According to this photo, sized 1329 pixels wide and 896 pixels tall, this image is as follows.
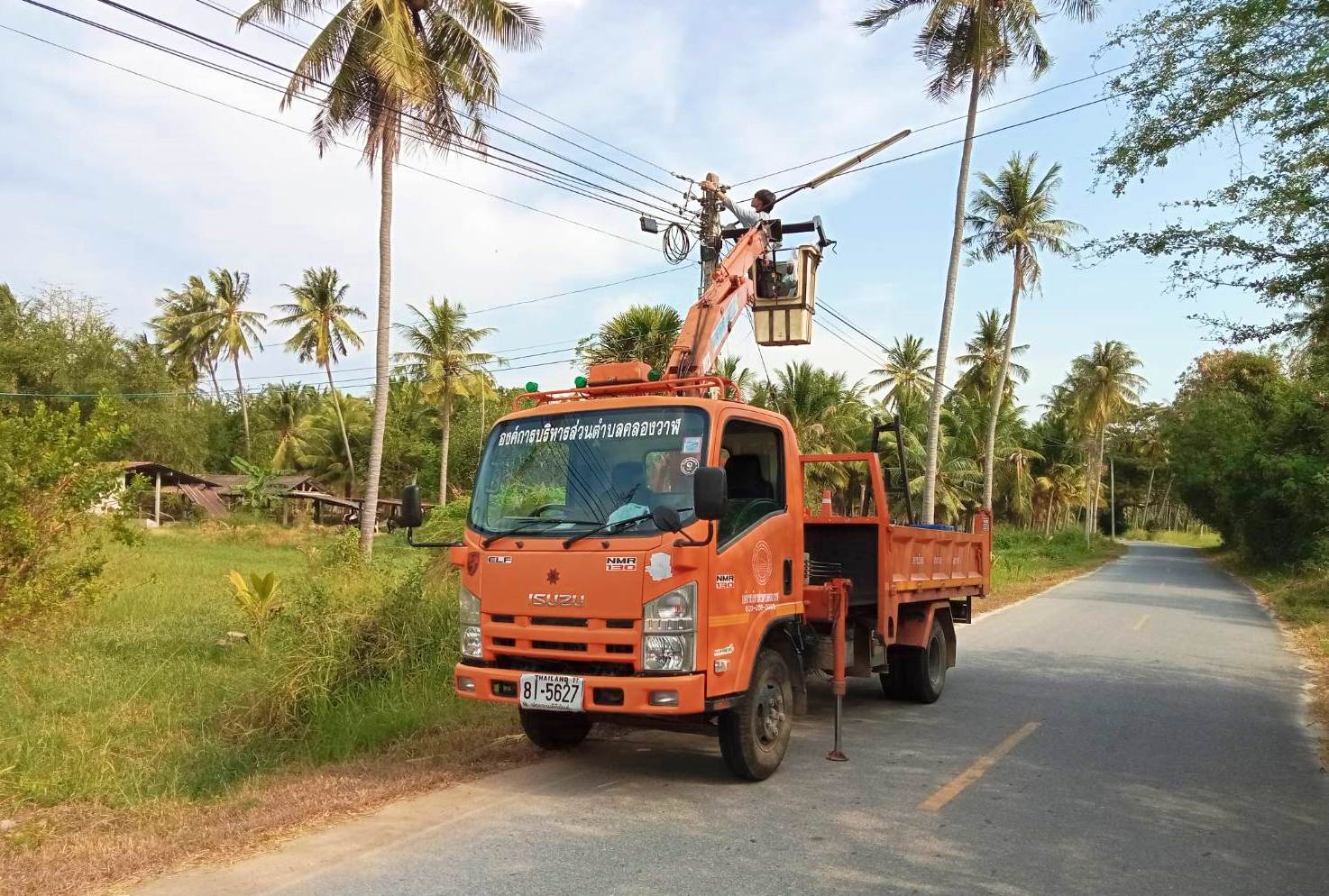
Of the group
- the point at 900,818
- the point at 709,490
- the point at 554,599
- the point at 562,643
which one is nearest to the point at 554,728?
the point at 562,643

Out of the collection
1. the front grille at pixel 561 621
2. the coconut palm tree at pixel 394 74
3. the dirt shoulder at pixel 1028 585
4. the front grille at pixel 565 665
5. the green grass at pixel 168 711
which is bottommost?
the dirt shoulder at pixel 1028 585

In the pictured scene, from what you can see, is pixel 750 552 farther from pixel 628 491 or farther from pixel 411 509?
pixel 411 509

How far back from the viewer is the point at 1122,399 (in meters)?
51.8

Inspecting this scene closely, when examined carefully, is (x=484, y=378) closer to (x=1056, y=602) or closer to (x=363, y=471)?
(x=363, y=471)

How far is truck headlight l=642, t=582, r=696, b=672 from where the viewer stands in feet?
17.4

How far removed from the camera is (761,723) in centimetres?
605

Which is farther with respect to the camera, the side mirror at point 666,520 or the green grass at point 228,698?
the green grass at point 228,698

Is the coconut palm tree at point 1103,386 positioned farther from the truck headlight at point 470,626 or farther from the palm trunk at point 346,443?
the truck headlight at point 470,626

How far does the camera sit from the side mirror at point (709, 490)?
5039mm

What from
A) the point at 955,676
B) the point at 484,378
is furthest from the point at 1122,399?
the point at 955,676

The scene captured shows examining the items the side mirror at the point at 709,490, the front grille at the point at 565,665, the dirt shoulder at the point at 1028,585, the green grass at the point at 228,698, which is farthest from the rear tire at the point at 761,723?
the dirt shoulder at the point at 1028,585

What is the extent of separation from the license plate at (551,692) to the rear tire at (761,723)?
3.37ft

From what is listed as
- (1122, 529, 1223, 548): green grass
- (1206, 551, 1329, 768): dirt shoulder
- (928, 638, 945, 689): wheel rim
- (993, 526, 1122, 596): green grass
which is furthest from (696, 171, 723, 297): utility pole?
(1122, 529, 1223, 548): green grass

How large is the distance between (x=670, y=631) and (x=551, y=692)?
2.68 ft
